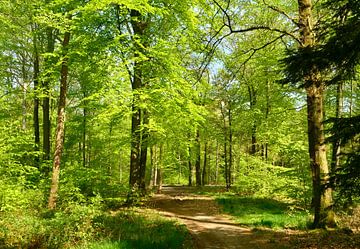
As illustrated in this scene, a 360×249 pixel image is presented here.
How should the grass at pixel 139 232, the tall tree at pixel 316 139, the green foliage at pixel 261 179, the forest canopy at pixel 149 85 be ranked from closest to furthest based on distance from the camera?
the grass at pixel 139 232 < the tall tree at pixel 316 139 < the forest canopy at pixel 149 85 < the green foliage at pixel 261 179

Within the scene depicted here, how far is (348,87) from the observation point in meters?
20.5

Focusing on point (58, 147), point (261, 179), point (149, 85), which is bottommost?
point (261, 179)

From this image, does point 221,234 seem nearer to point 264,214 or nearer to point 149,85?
point 264,214

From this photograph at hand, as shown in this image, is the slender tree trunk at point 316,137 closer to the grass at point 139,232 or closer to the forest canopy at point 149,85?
the forest canopy at point 149,85

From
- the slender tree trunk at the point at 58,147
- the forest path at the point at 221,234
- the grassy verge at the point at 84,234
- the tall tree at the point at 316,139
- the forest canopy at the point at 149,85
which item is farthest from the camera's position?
the slender tree trunk at the point at 58,147

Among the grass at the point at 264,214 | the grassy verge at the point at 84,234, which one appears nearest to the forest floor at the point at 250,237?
the grass at the point at 264,214

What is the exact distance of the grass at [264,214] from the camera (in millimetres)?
11625

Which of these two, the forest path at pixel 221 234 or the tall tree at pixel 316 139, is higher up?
the tall tree at pixel 316 139

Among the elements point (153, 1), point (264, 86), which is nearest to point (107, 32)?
point (153, 1)

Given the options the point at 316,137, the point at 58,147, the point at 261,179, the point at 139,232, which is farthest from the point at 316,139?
the point at 261,179

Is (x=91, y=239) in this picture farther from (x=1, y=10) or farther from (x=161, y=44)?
(x=1, y=10)

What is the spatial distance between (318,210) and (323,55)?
566cm

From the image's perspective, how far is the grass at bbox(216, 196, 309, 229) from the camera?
11.6 meters

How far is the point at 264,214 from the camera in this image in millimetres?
14391
